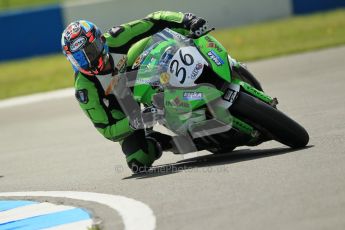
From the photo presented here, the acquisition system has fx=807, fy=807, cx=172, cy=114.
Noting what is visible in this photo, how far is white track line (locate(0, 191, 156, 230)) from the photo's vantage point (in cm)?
538

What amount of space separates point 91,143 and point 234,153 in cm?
292

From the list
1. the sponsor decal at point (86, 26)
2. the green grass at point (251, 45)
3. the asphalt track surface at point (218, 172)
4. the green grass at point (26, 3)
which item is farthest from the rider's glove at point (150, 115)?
the green grass at point (26, 3)

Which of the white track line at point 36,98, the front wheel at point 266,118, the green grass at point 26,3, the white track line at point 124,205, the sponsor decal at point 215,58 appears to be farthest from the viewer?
the green grass at point 26,3

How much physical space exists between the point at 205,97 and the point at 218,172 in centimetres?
71

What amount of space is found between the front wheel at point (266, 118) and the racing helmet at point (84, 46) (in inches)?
54.0

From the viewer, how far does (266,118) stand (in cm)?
687

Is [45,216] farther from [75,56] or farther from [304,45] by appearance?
[304,45]

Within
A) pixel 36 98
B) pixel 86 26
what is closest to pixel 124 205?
pixel 86 26

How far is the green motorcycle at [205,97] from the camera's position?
6.95 m

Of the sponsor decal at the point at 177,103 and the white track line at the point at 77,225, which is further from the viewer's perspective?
the sponsor decal at the point at 177,103

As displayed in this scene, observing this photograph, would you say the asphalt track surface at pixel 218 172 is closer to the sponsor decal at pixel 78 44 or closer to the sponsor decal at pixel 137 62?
the sponsor decal at pixel 137 62

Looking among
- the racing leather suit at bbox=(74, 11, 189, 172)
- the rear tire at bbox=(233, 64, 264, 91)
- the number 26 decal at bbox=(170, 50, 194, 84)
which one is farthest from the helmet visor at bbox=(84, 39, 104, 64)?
the rear tire at bbox=(233, 64, 264, 91)

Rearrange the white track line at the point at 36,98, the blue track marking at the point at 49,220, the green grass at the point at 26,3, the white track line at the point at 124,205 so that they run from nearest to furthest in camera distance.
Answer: the white track line at the point at 124,205 → the blue track marking at the point at 49,220 → the white track line at the point at 36,98 → the green grass at the point at 26,3

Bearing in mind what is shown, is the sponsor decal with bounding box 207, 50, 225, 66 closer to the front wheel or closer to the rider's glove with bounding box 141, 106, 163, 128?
the front wheel
